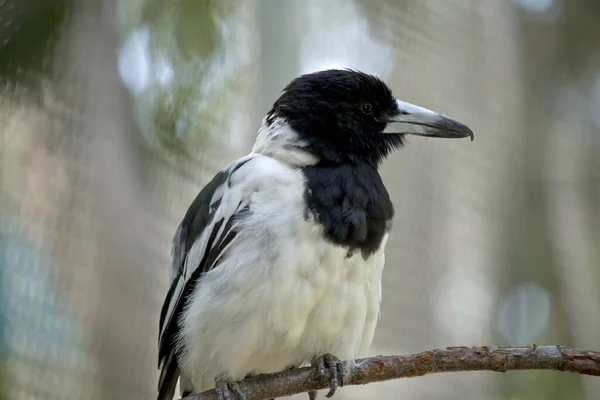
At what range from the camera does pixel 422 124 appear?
1739mm

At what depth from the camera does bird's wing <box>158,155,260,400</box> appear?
1.54 m

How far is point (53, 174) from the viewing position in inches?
62.6

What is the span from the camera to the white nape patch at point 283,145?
1.60m

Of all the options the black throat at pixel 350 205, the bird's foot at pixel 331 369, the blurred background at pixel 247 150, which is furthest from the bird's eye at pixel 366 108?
the bird's foot at pixel 331 369

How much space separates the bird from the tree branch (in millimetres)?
81

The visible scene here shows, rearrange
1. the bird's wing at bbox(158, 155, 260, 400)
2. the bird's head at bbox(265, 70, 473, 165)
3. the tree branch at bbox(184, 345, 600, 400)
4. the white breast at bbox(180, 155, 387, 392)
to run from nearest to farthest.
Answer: the tree branch at bbox(184, 345, 600, 400) → the white breast at bbox(180, 155, 387, 392) → the bird's wing at bbox(158, 155, 260, 400) → the bird's head at bbox(265, 70, 473, 165)

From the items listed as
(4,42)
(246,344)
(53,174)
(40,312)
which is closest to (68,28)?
(4,42)

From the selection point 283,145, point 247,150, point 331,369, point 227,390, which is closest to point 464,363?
point 331,369

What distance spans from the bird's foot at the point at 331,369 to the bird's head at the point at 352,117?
44 centimetres

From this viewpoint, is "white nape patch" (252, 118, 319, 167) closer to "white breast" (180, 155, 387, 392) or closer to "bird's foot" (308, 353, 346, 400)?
"white breast" (180, 155, 387, 392)

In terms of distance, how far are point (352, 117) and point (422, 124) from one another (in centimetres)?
17

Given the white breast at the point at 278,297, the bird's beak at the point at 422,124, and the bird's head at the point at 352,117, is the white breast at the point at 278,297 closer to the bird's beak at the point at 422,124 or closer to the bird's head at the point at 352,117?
the bird's head at the point at 352,117

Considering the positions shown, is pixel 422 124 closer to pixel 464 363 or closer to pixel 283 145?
pixel 283 145

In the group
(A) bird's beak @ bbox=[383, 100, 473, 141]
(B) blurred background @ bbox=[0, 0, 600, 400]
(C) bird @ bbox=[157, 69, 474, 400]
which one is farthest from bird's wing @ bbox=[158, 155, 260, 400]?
(A) bird's beak @ bbox=[383, 100, 473, 141]
